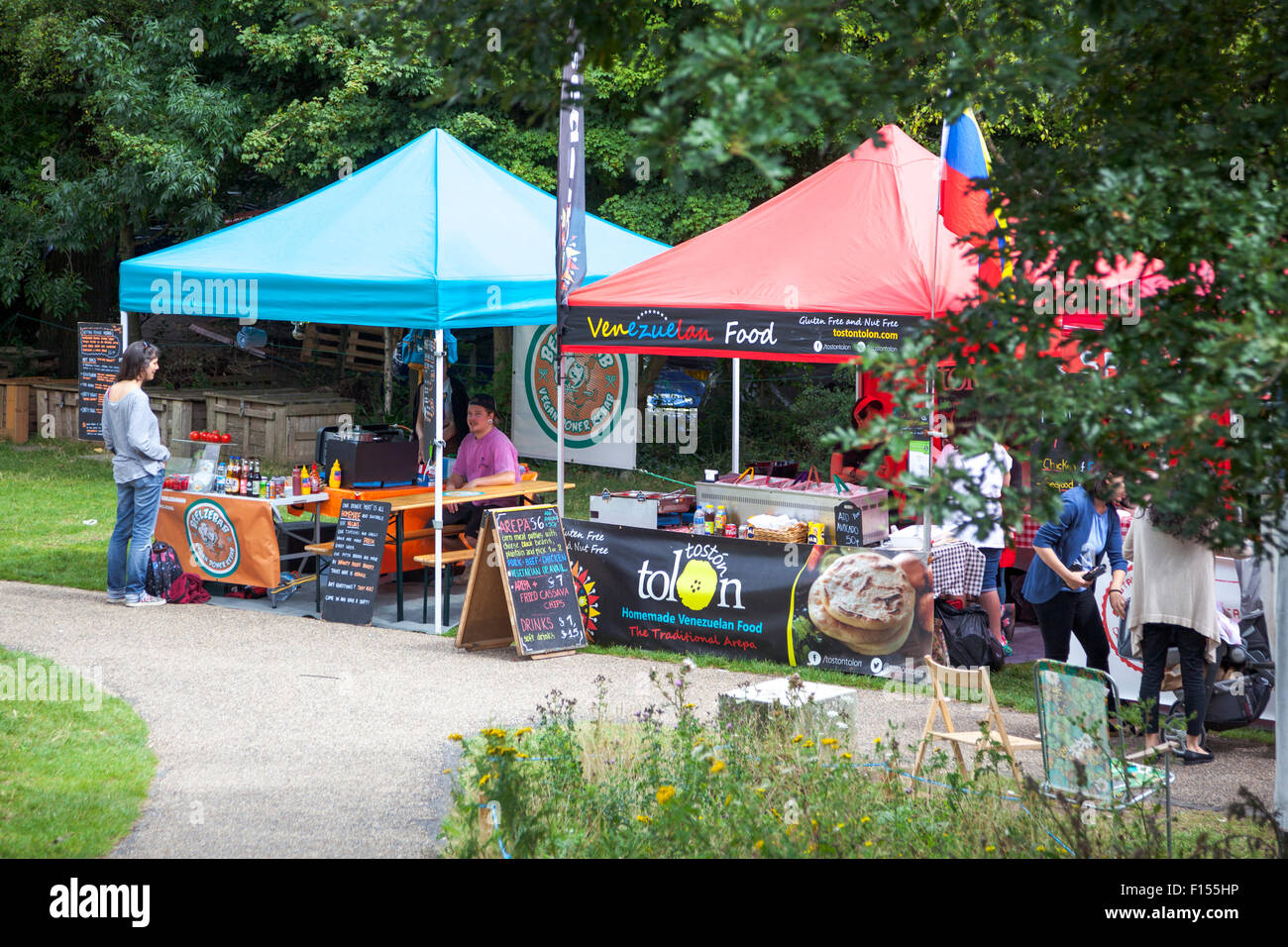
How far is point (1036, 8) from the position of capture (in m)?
3.66

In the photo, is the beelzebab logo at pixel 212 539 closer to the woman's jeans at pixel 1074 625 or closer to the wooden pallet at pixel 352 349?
the woman's jeans at pixel 1074 625

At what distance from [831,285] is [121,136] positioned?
39.0 feet

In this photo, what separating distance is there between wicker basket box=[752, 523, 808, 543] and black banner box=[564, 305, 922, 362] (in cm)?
127

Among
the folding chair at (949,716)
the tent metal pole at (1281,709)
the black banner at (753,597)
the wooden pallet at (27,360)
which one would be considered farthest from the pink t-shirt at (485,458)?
the wooden pallet at (27,360)

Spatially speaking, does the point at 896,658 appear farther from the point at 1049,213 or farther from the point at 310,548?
the point at 1049,213

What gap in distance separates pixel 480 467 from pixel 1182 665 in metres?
5.88

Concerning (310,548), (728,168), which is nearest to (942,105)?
(310,548)

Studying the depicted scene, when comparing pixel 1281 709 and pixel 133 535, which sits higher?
pixel 133 535

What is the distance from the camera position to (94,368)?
19172 mm

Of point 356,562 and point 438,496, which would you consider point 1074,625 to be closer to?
point 438,496

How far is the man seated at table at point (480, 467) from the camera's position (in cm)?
1092

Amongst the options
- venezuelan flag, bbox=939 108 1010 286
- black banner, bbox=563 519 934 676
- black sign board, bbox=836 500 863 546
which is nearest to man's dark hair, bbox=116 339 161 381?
black banner, bbox=563 519 934 676

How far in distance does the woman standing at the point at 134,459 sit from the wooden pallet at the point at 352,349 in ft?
40.5

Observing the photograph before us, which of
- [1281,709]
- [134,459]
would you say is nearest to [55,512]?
[134,459]
